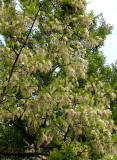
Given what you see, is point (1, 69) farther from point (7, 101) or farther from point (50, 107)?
point (50, 107)

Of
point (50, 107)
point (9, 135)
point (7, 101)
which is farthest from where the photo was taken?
point (9, 135)

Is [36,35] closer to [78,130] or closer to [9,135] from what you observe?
[9,135]

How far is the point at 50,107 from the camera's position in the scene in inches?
259

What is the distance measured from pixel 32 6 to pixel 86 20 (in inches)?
92.0

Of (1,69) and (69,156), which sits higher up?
(1,69)

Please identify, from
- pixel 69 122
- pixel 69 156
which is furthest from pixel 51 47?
pixel 69 156

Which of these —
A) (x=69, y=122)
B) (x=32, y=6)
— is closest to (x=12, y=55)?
(x=32, y=6)

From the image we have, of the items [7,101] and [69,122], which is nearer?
[69,122]

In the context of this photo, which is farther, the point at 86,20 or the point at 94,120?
the point at 86,20

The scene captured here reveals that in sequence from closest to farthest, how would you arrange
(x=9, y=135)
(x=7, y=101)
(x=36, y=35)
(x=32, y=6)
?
(x=32, y=6) → (x=7, y=101) → (x=9, y=135) → (x=36, y=35)

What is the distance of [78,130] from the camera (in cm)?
648

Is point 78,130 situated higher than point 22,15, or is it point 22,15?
point 22,15

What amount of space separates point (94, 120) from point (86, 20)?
3.81 meters

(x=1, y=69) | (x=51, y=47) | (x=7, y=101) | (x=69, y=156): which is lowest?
(x=69, y=156)
